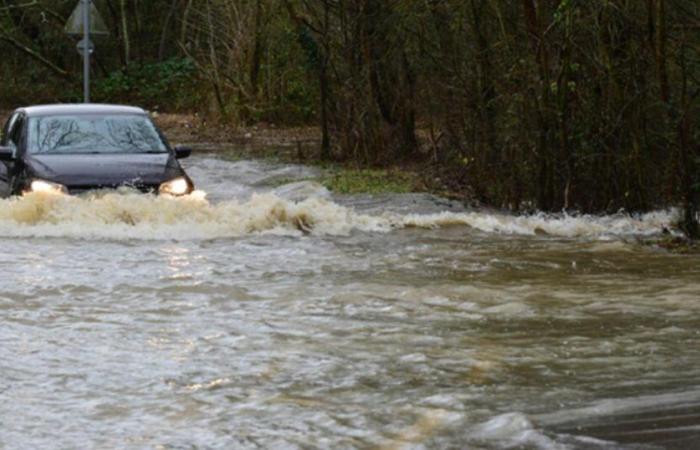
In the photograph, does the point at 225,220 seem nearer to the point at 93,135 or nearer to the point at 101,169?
the point at 101,169

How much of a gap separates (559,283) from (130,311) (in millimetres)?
3620

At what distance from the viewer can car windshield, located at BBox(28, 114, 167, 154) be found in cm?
1642

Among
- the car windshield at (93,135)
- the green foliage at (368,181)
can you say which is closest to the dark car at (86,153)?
the car windshield at (93,135)

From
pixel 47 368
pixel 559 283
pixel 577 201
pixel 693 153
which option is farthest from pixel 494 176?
pixel 47 368

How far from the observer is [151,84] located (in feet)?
158

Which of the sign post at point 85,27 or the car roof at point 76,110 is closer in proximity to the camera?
the car roof at point 76,110

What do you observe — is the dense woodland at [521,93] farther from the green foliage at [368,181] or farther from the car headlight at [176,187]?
the car headlight at [176,187]

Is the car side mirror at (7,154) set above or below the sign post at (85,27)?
below

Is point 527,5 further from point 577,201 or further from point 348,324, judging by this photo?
point 348,324

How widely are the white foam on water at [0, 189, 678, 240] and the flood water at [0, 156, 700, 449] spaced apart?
0.03m

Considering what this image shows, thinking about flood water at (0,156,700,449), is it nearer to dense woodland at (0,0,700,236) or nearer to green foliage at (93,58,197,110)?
dense woodland at (0,0,700,236)

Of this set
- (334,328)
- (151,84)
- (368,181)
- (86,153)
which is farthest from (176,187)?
(151,84)

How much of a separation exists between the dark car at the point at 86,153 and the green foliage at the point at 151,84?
92.1 ft

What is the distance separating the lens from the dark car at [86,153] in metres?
15.6
